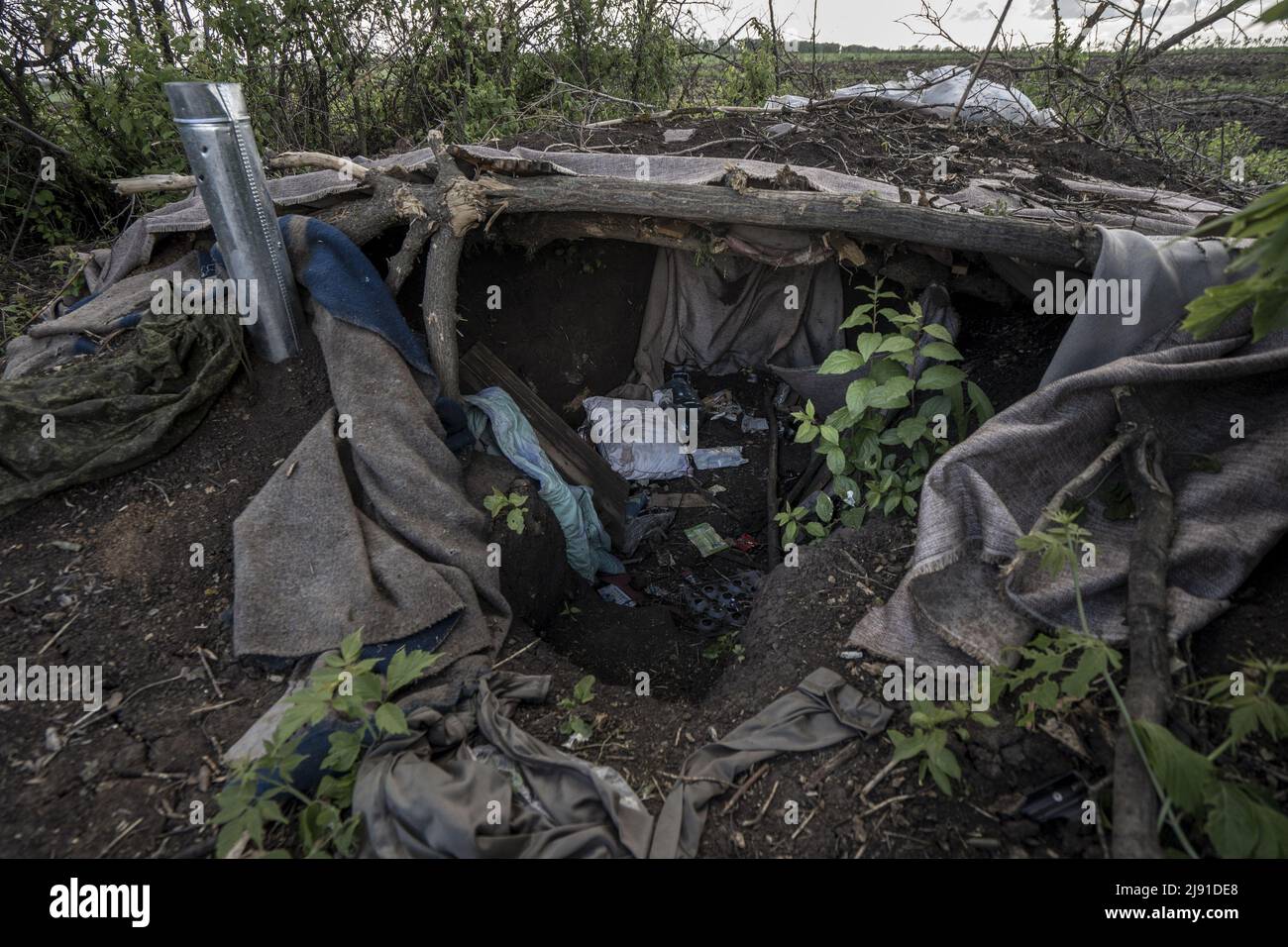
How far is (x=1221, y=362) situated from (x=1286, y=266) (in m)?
1.41

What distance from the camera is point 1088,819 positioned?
182 centimetres

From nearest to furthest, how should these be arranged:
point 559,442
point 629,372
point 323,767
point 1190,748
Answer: point 1190,748
point 323,767
point 559,442
point 629,372

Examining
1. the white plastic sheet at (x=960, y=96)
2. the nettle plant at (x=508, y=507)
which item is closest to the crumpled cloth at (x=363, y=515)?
the nettle plant at (x=508, y=507)

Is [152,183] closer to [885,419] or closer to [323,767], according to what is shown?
[323,767]

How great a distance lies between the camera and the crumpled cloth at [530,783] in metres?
1.85

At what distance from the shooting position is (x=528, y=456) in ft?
11.6

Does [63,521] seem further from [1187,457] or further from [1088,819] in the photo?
[1187,457]

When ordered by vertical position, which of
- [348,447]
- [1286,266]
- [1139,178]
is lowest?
[348,447]

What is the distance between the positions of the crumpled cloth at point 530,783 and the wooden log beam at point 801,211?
2.02 meters

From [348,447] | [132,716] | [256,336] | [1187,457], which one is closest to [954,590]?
[1187,457]

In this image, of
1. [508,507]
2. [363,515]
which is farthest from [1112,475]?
[363,515]

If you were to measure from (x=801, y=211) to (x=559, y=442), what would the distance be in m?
1.81

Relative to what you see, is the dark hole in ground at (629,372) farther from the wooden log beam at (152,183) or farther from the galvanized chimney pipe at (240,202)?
the wooden log beam at (152,183)

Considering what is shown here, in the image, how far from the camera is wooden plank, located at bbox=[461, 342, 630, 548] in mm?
4066
